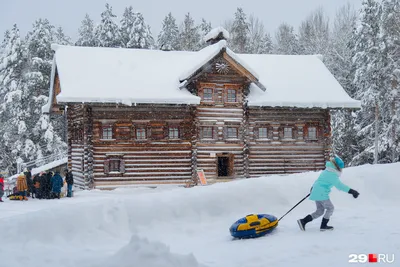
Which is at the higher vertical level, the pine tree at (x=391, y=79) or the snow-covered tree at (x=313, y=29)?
the snow-covered tree at (x=313, y=29)

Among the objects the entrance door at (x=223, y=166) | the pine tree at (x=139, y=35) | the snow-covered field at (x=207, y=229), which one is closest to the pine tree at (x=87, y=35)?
the pine tree at (x=139, y=35)

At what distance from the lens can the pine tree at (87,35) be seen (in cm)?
4671

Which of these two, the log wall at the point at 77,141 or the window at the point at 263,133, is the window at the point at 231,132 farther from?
the log wall at the point at 77,141

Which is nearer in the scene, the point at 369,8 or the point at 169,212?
the point at 169,212

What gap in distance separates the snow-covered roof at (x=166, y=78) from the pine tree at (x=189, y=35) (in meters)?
26.6

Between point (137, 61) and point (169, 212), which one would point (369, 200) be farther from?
point (137, 61)

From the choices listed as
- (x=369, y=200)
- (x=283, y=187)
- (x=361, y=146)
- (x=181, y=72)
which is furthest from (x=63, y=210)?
(x=361, y=146)

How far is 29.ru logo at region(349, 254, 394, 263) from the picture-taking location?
739cm

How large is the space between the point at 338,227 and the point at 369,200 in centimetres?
385

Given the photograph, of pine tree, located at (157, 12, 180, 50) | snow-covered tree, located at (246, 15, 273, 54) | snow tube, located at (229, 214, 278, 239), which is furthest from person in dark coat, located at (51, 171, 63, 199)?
snow-covered tree, located at (246, 15, 273, 54)

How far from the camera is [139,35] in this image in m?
45.2

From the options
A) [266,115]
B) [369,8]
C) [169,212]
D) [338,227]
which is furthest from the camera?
[369,8]

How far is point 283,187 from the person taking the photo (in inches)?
526

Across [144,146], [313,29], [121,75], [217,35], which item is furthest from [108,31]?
[313,29]
